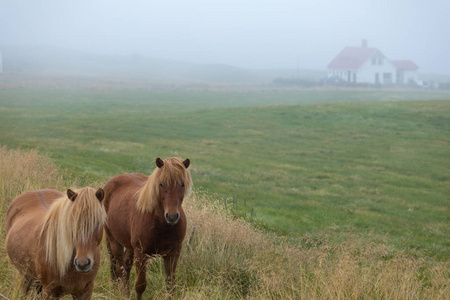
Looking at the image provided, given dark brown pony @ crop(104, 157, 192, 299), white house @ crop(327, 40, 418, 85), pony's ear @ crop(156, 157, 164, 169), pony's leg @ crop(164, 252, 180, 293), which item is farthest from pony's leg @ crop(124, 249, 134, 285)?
white house @ crop(327, 40, 418, 85)

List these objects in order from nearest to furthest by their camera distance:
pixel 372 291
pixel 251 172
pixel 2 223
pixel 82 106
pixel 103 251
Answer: pixel 372 291, pixel 103 251, pixel 2 223, pixel 251 172, pixel 82 106

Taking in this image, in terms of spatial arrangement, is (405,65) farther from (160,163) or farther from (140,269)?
(140,269)

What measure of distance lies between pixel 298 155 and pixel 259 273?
55.0ft

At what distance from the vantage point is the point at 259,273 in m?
6.67

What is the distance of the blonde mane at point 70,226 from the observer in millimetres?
4441

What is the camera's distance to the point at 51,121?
1225 inches

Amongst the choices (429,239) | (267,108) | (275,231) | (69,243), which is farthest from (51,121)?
(69,243)

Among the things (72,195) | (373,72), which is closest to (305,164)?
(72,195)

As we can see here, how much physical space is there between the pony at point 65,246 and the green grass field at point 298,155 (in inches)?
249

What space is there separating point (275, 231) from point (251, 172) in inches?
302

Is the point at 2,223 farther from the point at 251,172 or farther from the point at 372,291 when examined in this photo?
the point at 251,172

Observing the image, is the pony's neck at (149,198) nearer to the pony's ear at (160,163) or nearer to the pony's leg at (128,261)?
the pony's ear at (160,163)

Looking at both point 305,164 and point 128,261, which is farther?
point 305,164

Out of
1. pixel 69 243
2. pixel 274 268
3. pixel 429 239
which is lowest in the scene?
A: pixel 429 239
